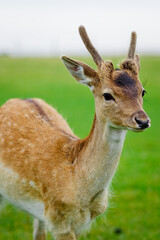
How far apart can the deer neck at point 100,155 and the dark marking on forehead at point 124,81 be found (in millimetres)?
460

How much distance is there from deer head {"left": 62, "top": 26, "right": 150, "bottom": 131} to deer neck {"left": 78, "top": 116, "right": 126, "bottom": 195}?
0.50 feet

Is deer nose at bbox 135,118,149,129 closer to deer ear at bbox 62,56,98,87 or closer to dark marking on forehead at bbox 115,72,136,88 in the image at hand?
dark marking on forehead at bbox 115,72,136,88

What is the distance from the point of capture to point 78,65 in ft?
15.1

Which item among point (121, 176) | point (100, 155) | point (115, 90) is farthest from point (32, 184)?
point (121, 176)

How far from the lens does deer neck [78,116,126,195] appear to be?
14.7 feet

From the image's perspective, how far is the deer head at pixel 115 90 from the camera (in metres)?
4.12

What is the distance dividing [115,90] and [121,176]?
6466mm

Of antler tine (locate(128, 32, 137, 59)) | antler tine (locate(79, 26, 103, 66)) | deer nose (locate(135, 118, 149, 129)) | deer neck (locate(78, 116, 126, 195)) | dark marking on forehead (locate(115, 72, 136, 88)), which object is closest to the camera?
deer nose (locate(135, 118, 149, 129))

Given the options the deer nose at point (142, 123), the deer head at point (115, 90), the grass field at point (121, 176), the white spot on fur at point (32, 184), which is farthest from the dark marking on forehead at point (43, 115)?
the deer nose at point (142, 123)

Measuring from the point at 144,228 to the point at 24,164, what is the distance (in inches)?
118

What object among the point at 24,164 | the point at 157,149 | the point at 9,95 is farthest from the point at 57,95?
the point at 24,164

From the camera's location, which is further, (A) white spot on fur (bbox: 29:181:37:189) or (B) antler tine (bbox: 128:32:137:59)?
(A) white spot on fur (bbox: 29:181:37:189)

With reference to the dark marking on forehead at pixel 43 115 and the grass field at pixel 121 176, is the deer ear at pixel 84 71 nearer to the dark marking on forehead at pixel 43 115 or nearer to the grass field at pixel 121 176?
the grass field at pixel 121 176

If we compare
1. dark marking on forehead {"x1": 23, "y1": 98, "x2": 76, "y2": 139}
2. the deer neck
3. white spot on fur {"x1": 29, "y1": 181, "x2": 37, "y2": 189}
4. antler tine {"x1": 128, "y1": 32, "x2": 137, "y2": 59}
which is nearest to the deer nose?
the deer neck
